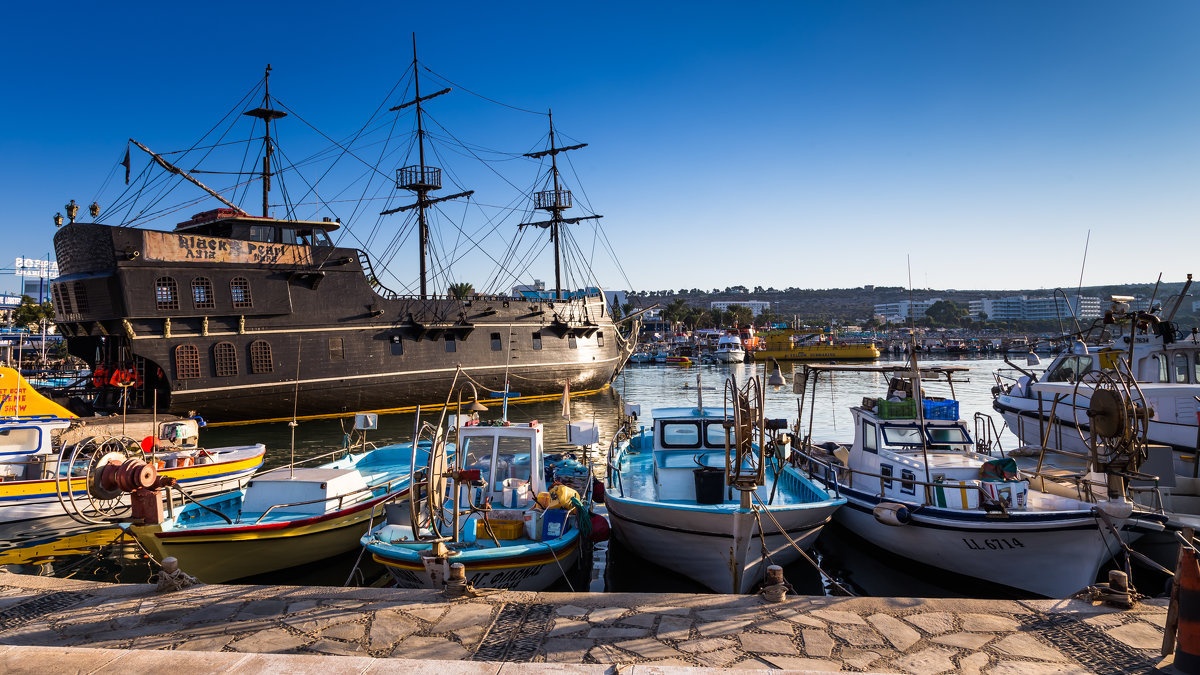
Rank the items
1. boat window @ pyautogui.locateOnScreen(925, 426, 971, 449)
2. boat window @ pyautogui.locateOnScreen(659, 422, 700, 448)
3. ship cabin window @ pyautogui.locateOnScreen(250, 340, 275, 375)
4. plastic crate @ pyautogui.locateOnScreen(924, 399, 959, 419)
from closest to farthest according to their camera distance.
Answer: boat window @ pyautogui.locateOnScreen(925, 426, 971, 449)
plastic crate @ pyautogui.locateOnScreen(924, 399, 959, 419)
boat window @ pyautogui.locateOnScreen(659, 422, 700, 448)
ship cabin window @ pyautogui.locateOnScreen(250, 340, 275, 375)

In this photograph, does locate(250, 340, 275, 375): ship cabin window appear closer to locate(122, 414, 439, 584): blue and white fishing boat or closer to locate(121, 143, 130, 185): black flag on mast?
locate(121, 143, 130, 185): black flag on mast

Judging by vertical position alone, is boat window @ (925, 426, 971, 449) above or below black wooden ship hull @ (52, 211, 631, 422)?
below

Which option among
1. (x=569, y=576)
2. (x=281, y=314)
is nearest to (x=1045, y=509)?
(x=569, y=576)

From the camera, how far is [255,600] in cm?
766

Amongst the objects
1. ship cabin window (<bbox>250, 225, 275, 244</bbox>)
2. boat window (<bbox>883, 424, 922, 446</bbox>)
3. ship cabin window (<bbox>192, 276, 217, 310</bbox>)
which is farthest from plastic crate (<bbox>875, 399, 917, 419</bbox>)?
ship cabin window (<bbox>250, 225, 275, 244</bbox>)

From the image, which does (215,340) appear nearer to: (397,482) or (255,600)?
(397,482)

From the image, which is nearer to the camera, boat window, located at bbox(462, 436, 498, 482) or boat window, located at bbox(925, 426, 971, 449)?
boat window, located at bbox(462, 436, 498, 482)

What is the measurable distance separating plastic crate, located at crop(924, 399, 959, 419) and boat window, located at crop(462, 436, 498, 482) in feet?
27.6

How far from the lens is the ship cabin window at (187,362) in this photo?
2900 cm

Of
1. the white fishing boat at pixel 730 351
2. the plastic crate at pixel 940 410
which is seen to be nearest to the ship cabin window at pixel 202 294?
the plastic crate at pixel 940 410

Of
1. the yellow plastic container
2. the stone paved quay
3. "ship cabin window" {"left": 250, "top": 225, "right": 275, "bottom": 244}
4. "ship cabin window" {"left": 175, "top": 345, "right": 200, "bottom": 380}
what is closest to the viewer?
the stone paved quay

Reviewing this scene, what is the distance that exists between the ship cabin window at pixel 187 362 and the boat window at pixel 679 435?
24.0 meters

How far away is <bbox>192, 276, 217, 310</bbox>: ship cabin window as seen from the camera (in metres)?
29.2

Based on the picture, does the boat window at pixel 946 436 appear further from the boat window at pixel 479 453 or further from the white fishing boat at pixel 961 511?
the boat window at pixel 479 453
